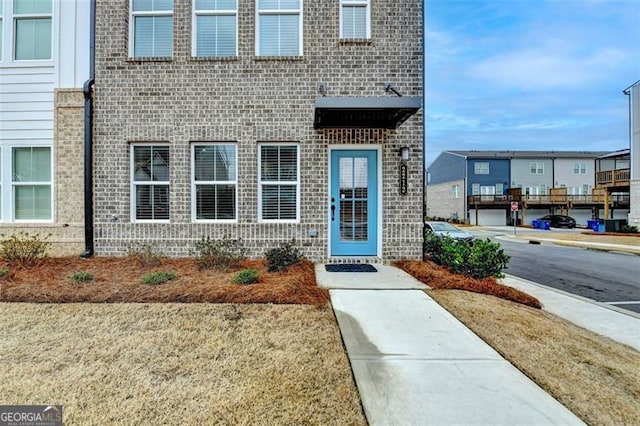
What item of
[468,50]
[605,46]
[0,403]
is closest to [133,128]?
[0,403]

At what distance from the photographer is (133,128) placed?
7.90 meters

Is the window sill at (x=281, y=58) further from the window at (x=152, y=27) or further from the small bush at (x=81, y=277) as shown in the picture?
the small bush at (x=81, y=277)

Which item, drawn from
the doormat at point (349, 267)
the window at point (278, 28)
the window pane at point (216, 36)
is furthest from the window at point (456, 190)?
the window pane at point (216, 36)

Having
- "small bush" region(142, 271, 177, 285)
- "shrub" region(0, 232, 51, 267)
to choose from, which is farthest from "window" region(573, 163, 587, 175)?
"shrub" region(0, 232, 51, 267)

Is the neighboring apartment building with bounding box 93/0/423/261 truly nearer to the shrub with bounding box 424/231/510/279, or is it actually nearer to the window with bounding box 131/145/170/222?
the window with bounding box 131/145/170/222

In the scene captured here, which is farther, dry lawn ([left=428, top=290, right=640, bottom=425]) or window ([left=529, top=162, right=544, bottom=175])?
window ([left=529, top=162, right=544, bottom=175])

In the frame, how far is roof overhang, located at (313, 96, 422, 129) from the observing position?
Answer: 6.39m

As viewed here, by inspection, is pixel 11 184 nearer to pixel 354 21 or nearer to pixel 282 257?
pixel 282 257

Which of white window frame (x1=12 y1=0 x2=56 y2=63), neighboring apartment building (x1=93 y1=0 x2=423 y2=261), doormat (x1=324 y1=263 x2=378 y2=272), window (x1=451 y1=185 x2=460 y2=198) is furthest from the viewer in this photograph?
window (x1=451 y1=185 x2=460 y2=198)

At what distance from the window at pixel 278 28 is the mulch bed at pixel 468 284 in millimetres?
5605

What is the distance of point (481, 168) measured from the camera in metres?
39.2

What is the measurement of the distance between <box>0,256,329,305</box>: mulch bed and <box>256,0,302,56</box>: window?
4.90 meters

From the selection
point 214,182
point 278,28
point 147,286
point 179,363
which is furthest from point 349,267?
point 278,28

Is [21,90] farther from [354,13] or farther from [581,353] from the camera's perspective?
[581,353]
